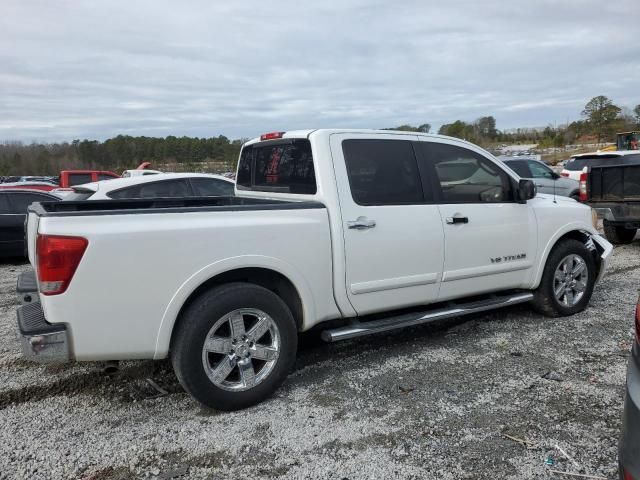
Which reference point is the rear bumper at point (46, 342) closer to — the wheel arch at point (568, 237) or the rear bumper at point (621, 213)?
the wheel arch at point (568, 237)

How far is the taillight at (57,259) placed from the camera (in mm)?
3053

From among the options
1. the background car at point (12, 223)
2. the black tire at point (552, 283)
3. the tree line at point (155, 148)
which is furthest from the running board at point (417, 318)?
the tree line at point (155, 148)

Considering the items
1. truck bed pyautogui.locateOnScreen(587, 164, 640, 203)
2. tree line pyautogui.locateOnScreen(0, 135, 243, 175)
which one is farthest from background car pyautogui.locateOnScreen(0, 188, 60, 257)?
tree line pyautogui.locateOnScreen(0, 135, 243, 175)

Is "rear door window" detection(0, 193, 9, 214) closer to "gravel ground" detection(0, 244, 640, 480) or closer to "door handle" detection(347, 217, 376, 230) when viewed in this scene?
"gravel ground" detection(0, 244, 640, 480)

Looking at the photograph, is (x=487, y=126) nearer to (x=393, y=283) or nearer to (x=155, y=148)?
(x=155, y=148)

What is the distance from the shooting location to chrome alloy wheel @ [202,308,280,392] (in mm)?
3520

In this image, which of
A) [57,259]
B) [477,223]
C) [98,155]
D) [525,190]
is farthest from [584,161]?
[98,155]

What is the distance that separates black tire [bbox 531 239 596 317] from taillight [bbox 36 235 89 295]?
4.15 m

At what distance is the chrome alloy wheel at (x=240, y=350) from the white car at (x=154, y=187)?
16.0 ft

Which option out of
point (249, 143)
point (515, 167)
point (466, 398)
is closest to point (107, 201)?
point (249, 143)

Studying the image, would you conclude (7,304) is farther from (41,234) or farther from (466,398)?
(466,398)

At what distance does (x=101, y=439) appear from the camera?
3.31m

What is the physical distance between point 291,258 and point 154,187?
5837 millimetres

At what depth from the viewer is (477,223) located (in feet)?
15.4
